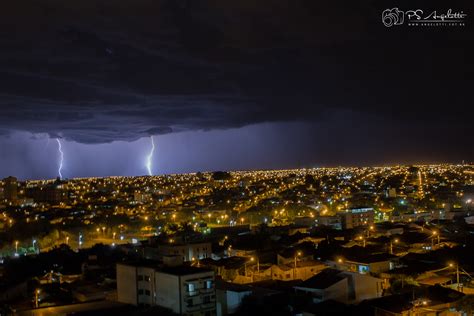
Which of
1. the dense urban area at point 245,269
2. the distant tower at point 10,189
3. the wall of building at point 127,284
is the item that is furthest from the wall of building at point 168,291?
the distant tower at point 10,189

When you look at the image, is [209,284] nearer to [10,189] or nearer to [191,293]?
[191,293]

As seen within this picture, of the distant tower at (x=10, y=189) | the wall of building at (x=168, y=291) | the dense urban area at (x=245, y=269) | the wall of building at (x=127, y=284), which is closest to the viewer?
the wall of building at (x=168, y=291)

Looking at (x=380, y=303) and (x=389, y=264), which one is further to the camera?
(x=389, y=264)

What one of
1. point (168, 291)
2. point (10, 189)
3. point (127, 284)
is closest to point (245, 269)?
point (127, 284)

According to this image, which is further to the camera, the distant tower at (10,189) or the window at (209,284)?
the distant tower at (10,189)

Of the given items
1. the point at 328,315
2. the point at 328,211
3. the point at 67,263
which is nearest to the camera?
the point at 328,315

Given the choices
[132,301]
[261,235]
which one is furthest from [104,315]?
[261,235]

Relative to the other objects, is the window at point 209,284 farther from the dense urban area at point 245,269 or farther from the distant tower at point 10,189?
the distant tower at point 10,189

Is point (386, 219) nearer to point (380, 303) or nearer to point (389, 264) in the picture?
point (389, 264)

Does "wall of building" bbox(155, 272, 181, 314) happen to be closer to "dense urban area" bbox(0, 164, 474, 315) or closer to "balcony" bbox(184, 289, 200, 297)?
"dense urban area" bbox(0, 164, 474, 315)

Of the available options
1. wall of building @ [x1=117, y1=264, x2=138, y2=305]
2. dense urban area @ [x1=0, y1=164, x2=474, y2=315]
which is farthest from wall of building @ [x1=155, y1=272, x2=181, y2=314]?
wall of building @ [x1=117, y1=264, x2=138, y2=305]

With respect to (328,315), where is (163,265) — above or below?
above
